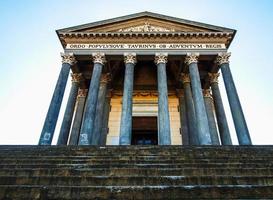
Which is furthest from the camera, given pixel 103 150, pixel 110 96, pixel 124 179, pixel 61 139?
pixel 110 96

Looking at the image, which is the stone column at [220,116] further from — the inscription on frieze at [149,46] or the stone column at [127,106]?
the stone column at [127,106]

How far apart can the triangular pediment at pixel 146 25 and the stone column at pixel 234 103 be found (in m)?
2.35

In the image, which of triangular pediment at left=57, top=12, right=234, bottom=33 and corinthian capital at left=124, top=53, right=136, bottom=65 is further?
triangular pediment at left=57, top=12, right=234, bottom=33

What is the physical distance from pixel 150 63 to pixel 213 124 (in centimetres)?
714

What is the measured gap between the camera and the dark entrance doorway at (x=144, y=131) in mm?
20594

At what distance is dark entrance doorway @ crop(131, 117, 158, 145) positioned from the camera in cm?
2059

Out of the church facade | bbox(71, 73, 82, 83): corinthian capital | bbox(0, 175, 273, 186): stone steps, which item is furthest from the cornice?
bbox(0, 175, 273, 186): stone steps

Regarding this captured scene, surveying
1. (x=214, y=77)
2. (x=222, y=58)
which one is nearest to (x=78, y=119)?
(x=214, y=77)

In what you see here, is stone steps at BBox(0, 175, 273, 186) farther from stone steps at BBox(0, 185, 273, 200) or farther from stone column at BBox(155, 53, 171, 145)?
stone column at BBox(155, 53, 171, 145)

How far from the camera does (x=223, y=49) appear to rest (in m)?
16.5

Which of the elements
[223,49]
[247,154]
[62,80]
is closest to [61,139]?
[62,80]

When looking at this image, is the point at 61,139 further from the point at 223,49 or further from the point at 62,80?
the point at 223,49

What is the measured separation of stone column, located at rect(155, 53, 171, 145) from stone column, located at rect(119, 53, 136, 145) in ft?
5.49

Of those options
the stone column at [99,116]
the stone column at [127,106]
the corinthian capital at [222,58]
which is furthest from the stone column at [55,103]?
the corinthian capital at [222,58]
